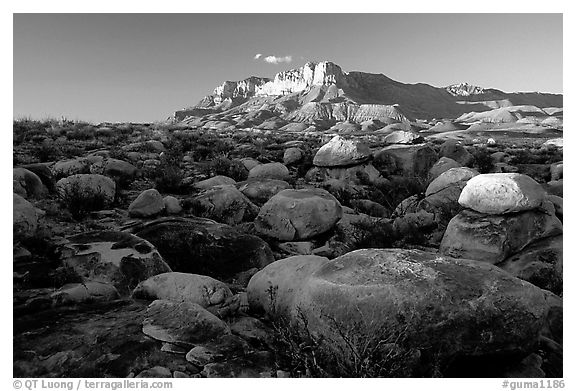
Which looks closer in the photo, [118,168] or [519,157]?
[118,168]

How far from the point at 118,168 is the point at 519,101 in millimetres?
180634

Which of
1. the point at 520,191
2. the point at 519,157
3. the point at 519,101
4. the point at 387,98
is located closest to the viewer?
the point at 520,191

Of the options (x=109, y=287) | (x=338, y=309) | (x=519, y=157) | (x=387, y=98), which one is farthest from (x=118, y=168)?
(x=387, y=98)

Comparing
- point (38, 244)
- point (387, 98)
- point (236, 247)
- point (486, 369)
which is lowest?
point (486, 369)

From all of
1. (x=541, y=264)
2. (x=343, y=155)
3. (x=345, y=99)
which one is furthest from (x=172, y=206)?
(x=345, y=99)

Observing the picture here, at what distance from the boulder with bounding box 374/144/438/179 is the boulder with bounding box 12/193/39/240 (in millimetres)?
8472

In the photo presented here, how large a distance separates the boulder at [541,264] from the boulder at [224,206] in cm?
394

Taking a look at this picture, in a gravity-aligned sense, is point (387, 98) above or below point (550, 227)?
above

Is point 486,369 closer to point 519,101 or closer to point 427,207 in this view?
point 427,207

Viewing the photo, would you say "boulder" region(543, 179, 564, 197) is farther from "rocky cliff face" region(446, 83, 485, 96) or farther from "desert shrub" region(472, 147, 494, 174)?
"rocky cliff face" region(446, 83, 485, 96)

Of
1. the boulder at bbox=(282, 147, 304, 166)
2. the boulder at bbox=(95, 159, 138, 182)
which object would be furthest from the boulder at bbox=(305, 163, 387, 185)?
the boulder at bbox=(95, 159, 138, 182)

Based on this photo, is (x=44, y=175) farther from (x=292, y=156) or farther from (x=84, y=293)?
(x=292, y=156)

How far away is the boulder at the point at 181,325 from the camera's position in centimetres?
297
